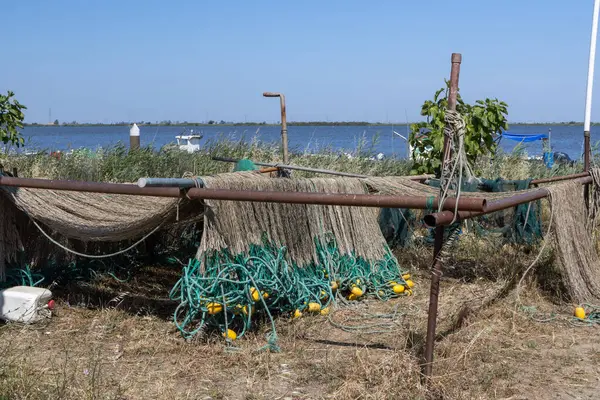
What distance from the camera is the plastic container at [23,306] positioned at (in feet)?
16.3

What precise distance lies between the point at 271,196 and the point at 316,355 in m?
1.05

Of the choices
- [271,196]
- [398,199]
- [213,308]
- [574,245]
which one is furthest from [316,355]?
[574,245]

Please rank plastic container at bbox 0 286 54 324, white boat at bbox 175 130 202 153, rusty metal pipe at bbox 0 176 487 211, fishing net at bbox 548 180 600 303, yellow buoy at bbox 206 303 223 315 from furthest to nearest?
white boat at bbox 175 130 202 153 < fishing net at bbox 548 180 600 303 < plastic container at bbox 0 286 54 324 < yellow buoy at bbox 206 303 223 315 < rusty metal pipe at bbox 0 176 487 211

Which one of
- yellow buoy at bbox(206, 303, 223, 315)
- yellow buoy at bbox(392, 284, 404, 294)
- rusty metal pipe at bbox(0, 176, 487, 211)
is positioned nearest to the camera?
rusty metal pipe at bbox(0, 176, 487, 211)

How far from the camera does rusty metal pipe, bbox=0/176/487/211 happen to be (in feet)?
11.9

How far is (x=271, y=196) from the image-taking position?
163 inches

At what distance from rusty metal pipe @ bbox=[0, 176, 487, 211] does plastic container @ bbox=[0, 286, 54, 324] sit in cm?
77

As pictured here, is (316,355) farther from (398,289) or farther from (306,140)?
(306,140)

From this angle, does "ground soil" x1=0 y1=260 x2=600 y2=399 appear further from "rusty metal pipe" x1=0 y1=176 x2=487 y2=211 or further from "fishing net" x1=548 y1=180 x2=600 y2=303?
"rusty metal pipe" x1=0 y1=176 x2=487 y2=211

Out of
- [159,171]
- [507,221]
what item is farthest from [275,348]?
[159,171]

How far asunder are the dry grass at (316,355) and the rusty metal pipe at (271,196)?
858mm

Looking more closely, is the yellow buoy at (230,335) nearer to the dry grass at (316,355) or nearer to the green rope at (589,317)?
the dry grass at (316,355)

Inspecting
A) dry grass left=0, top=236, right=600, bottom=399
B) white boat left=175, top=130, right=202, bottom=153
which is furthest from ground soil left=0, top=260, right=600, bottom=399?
white boat left=175, top=130, right=202, bottom=153

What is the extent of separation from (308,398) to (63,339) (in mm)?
1917
